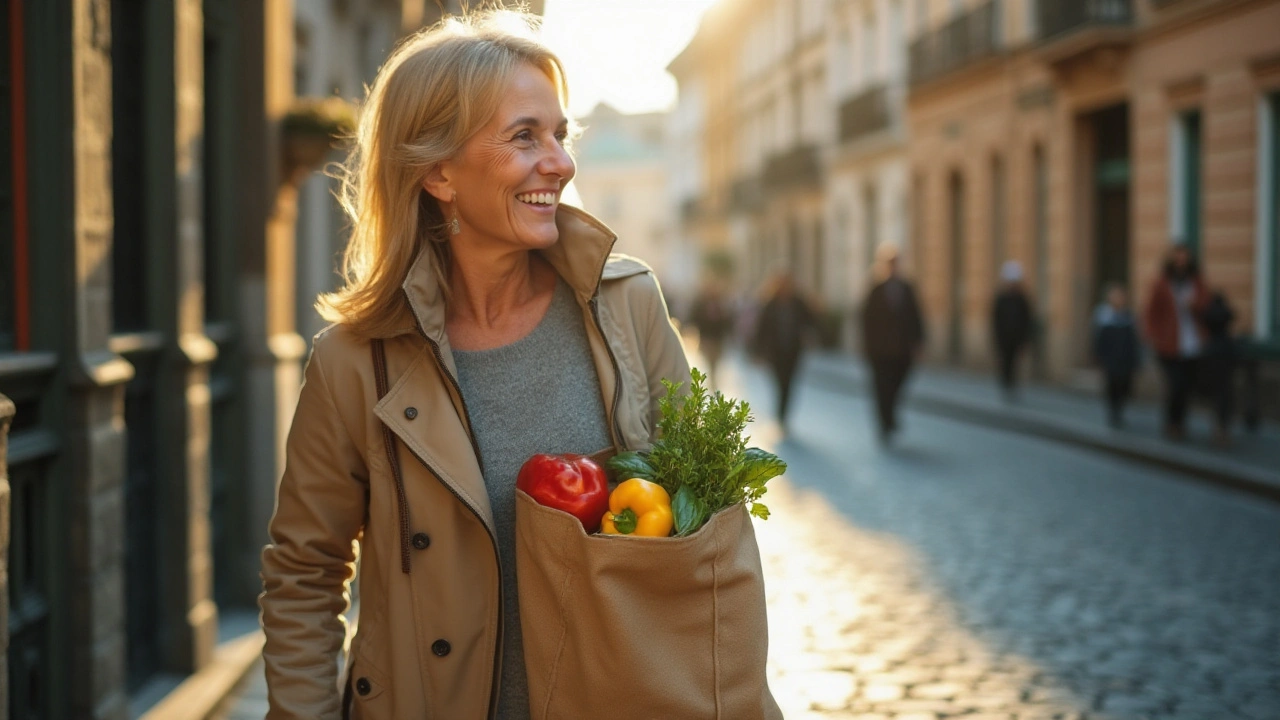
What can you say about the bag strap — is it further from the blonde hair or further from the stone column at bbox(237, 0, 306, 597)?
the stone column at bbox(237, 0, 306, 597)

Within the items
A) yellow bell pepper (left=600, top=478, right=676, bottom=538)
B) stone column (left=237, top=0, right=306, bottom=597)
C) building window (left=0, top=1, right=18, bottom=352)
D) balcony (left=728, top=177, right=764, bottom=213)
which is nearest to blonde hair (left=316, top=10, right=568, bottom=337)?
yellow bell pepper (left=600, top=478, right=676, bottom=538)

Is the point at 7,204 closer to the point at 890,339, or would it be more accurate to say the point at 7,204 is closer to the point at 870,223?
the point at 890,339

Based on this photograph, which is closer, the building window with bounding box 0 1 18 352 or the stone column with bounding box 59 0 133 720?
Result: the building window with bounding box 0 1 18 352

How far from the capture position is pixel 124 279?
19.5ft

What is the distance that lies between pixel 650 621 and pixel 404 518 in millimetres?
503

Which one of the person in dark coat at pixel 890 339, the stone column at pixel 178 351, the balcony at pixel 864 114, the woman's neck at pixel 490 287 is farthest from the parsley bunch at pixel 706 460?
the balcony at pixel 864 114

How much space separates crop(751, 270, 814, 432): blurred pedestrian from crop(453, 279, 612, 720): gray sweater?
13645mm

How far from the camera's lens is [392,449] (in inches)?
99.3

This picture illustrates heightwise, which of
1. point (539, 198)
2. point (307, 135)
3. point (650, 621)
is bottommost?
point (650, 621)

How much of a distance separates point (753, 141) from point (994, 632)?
46.0 metres

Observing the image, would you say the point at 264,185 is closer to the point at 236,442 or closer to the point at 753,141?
the point at 236,442

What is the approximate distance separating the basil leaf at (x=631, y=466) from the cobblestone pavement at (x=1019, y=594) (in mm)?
3126

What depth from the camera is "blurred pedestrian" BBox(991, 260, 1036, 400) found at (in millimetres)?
19250

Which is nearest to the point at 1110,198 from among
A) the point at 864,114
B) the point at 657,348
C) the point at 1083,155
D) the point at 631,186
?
the point at 1083,155
